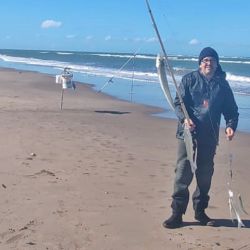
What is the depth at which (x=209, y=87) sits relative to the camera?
543cm

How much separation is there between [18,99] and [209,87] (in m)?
13.1

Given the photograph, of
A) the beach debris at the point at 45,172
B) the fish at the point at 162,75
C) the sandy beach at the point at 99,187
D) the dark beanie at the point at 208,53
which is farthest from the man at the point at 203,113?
the beach debris at the point at 45,172

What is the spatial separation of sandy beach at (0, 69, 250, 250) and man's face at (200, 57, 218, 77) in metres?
1.50

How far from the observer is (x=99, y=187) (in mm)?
6805

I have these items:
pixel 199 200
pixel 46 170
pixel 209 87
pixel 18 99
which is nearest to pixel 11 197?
pixel 46 170

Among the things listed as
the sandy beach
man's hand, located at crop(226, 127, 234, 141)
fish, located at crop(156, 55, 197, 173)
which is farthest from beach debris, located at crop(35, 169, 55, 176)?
man's hand, located at crop(226, 127, 234, 141)

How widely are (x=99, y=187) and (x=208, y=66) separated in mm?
Answer: 2214

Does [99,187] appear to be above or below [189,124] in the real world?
below

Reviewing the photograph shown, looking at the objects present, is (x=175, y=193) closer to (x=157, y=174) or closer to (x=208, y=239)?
(x=208, y=239)

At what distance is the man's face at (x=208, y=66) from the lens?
17.7ft

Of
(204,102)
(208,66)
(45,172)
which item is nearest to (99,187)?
(45,172)

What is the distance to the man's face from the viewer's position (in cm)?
539

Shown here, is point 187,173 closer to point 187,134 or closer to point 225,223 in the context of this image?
point 187,134

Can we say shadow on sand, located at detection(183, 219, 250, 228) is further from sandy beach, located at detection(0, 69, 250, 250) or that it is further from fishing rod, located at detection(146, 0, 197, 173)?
fishing rod, located at detection(146, 0, 197, 173)
